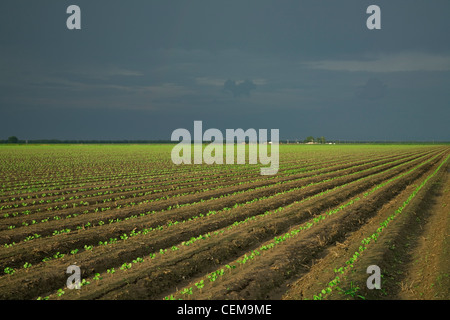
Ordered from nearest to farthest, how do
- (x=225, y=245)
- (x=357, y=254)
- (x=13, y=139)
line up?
Answer: (x=357, y=254) < (x=225, y=245) < (x=13, y=139)

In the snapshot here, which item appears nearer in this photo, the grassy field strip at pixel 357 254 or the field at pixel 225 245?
the grassy field strip at pixel 357 254

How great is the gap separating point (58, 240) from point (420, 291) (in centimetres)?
954

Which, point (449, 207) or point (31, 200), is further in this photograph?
point (31, 200)

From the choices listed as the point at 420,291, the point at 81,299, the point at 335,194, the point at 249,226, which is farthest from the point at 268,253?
the point at 335,194

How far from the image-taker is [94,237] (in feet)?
34.5

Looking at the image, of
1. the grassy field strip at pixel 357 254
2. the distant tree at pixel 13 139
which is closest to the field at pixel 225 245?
the grassy field strip at pixel 357 254

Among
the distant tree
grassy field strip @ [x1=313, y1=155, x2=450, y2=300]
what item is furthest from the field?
the distant tree

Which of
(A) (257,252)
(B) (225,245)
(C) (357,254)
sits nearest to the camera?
(C) (357,254)

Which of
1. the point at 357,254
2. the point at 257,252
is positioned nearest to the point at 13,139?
the point at 257,252

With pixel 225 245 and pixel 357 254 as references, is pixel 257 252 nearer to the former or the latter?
pixel 225 245

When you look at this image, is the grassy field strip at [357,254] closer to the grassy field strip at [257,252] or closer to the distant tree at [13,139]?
the grassy field strip at [257,252]

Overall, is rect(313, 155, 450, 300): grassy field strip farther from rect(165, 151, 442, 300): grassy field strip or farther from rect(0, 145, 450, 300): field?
rect(165, 151, 442, 300): grassy field strip

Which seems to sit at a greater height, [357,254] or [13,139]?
[13,139]

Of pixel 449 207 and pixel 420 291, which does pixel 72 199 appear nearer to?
pixel 420 291
